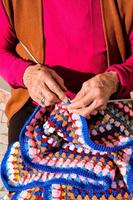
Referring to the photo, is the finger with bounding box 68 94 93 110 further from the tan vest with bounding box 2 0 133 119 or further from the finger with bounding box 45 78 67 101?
the tan vest with bounding box 2 0 133 119

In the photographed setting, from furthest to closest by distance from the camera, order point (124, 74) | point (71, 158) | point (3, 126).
→ 1. point (3, 126)
2. point (124, 74)
3. point (71, 158)

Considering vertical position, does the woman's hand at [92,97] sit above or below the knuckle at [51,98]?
below

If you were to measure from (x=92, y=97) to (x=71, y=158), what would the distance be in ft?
0.61

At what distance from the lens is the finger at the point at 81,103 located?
1.44 meters

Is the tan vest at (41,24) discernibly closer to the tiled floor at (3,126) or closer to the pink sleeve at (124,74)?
the pink sleeve at (124,74)

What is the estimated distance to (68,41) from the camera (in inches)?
63.1

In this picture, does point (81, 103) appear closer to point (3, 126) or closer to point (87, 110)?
point (87, 110)

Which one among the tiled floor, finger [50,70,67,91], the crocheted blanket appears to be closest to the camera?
the crocheted blanket

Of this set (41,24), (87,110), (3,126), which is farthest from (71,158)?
(3,126)

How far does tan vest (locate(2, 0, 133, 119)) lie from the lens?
1.56 m

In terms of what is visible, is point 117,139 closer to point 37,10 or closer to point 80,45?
point 80,45

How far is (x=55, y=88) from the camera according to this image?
4.80ft

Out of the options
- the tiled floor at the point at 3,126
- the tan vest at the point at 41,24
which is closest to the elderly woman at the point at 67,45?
the tan vest at the point at 41,24

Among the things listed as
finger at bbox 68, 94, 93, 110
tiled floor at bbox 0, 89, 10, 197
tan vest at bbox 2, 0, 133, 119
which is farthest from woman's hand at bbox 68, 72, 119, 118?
tiled floor at bbox 0, 89, 10, 197
